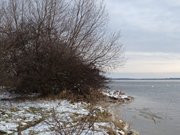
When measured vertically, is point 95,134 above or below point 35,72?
below

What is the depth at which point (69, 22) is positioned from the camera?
101ft

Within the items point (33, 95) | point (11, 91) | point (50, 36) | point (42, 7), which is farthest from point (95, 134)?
point (42, 7)

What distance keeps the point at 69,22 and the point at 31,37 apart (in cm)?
596

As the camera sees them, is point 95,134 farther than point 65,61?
No

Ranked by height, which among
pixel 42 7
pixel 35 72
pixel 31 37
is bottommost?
pixel 35 72

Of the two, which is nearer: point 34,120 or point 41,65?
point 34,120

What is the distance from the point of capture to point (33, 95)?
2209 cm

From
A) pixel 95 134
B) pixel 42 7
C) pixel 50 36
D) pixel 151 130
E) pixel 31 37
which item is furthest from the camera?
pixel 42 7

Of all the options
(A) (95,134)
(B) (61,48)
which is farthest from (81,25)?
(A) (95,134)

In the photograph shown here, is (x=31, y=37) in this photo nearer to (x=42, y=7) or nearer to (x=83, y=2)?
(x=42, y=7)

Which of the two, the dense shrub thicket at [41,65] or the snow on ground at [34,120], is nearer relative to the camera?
the snow on ground at [34,120]

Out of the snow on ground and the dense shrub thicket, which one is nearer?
the snow on ground

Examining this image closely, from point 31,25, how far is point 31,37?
1.42 metres

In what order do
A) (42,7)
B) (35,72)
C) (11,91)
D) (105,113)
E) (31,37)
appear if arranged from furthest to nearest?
(42,7) < (31,37) < (11,91) < (35,72) < (105,113)
